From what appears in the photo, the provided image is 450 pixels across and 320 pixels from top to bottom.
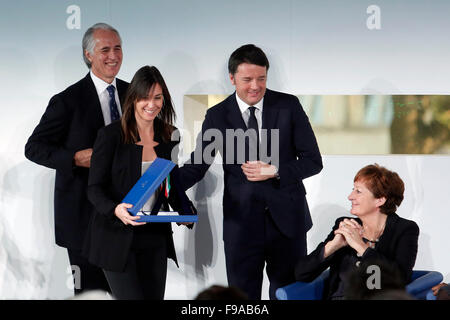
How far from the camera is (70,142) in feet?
14.9

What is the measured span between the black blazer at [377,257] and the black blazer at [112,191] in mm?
731

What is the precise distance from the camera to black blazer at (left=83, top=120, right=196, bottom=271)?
3.86m

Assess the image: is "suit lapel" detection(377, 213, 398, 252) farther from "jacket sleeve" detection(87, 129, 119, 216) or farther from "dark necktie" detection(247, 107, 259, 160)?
"jacket sleeve" detection(87, 129, 119, 216)

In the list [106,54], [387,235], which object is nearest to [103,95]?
[106,54]

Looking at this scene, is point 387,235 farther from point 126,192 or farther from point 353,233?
point 126,192

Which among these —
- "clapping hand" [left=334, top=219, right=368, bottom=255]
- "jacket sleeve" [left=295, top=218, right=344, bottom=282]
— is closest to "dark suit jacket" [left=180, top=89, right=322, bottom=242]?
"jacket sleeve" [left=295, top=218, right=344, bottom=282]

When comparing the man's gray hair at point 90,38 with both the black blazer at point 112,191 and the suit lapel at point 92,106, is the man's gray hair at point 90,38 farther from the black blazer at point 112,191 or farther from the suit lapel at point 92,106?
the black blazer at point 112,191

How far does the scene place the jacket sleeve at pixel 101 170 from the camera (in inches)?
152

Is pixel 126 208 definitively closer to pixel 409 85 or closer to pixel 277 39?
pixel 277 39

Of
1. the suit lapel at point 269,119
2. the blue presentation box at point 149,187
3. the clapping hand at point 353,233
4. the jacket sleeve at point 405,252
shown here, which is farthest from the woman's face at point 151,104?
the jacket sleeve at point 405,252

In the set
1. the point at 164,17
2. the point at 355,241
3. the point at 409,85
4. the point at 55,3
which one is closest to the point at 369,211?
the point at 355,241
